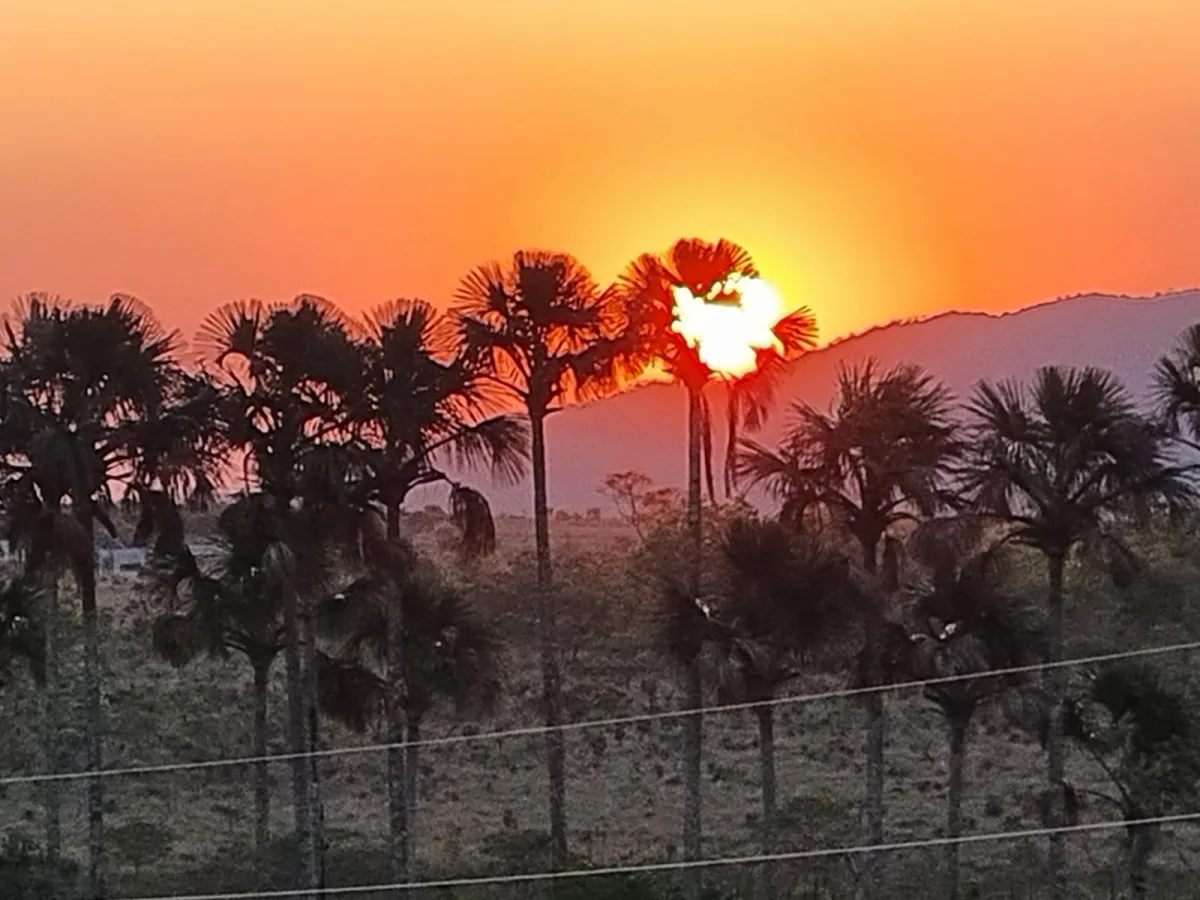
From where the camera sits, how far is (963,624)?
28672mm

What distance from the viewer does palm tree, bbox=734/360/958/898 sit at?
29266 millimetres

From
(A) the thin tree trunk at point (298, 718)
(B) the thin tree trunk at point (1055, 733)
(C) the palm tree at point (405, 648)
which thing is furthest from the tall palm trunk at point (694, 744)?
(A) the thin tree trunk at point (298, 718)

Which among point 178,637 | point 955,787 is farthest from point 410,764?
point 955,787

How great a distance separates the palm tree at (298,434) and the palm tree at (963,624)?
9030 millimetres

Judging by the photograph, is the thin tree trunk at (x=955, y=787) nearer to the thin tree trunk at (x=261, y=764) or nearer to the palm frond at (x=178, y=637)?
the thin tree trunk at (x=261, y=764)

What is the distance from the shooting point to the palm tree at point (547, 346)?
31.7 meters

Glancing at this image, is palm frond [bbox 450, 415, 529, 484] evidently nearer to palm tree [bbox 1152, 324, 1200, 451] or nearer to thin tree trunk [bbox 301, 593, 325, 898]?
thin tree trunk [bbox 301, 593, 325, 898]

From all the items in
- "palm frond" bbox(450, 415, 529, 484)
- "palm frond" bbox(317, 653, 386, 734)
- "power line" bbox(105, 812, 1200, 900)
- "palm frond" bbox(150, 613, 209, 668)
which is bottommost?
"power line" bbox(105, 812, 1200, 900)

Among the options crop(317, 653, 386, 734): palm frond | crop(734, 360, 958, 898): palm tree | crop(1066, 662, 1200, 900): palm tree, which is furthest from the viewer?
crop(317, 653, 386, 734): palm frond

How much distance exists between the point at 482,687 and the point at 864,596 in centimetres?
632

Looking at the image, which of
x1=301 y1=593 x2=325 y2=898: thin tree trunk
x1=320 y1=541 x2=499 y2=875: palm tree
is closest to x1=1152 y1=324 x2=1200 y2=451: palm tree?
x1=320 y1=541 x2=499 y2=875: palm tree

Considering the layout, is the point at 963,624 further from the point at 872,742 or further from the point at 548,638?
the point at 548,638

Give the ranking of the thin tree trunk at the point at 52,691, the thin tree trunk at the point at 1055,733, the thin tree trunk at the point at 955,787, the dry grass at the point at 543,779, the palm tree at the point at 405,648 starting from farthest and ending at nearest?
the dry grass at the point at 543,779, the thin tree trunk at the point at 52,691, the palm tree at the point at 405,648, the thin tree trunk at the point at 955,787, the thin tree trunk at the point at 1055,733

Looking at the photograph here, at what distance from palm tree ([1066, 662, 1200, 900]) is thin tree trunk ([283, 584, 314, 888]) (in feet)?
39.2
